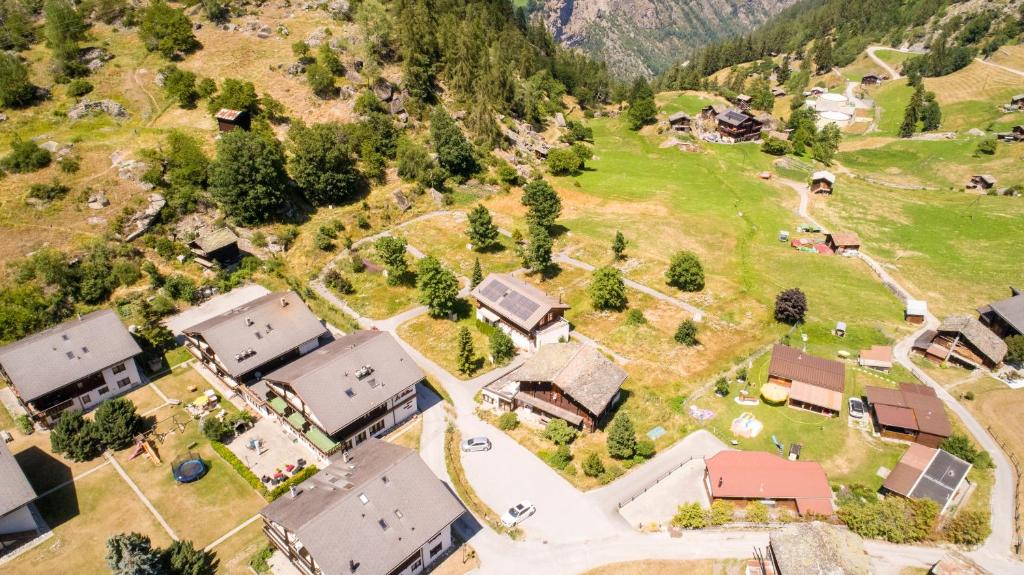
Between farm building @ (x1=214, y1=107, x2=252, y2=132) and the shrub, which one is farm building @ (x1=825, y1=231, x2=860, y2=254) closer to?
the shrub

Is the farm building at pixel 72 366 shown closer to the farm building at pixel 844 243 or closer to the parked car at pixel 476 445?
the parked car at pixel 476 445

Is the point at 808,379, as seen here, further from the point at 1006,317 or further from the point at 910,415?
the point at 1006,317

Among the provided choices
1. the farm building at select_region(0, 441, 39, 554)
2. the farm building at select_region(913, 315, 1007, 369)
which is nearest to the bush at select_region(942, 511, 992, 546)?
the farm building at select_region(913, 315, 1007, 369)

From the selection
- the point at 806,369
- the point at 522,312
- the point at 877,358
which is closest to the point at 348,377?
the point at 522,312

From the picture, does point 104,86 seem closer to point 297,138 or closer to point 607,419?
point 297,138

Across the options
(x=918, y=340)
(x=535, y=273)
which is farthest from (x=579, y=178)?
(x=918, y=340)
